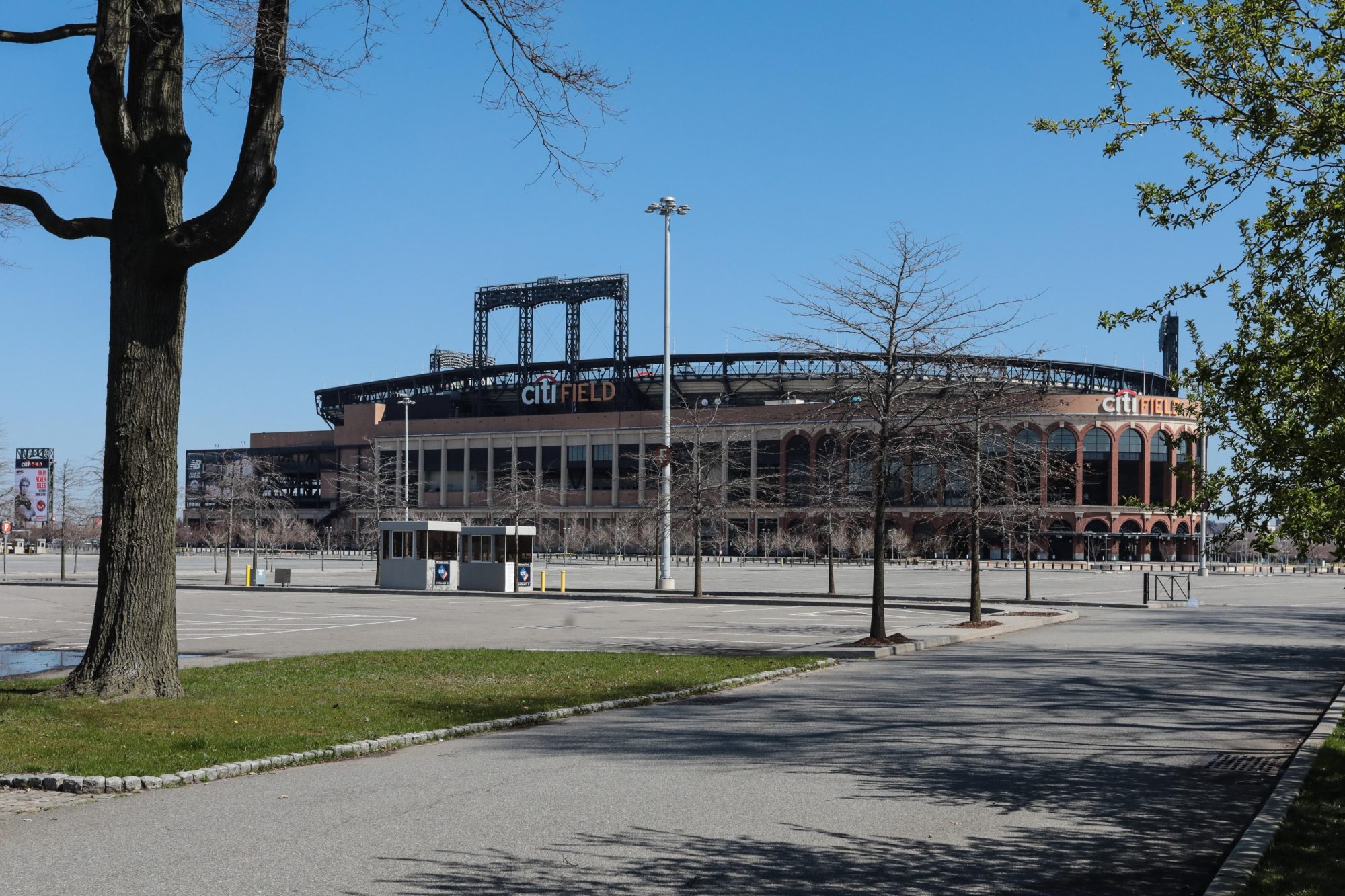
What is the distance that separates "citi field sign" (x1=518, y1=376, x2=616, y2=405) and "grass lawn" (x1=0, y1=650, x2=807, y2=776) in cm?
11100

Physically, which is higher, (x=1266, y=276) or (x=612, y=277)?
(x=612, y=277)

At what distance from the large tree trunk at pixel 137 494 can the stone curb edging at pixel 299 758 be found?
3510 millimetres

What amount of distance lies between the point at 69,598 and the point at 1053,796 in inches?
1394

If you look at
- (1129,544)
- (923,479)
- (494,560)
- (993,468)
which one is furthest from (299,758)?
(1129,544)

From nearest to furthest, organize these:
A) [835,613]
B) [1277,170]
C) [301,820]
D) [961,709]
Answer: [301,820]
[1277,170]
[961,709]
[835,613]

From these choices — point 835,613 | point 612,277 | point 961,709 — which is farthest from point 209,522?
point 961,709

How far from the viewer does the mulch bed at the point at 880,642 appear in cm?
2162

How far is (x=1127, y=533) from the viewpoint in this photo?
4373 inches

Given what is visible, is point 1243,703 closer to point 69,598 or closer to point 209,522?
point 69,598

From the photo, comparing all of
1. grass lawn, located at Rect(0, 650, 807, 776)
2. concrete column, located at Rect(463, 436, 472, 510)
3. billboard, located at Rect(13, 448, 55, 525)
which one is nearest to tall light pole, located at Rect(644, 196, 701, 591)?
grass lawn, located at Rect(0, 650, 807, 776)

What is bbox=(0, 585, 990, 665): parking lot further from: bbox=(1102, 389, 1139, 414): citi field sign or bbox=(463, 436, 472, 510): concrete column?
bbox=(463, 436, 472, 510): concrete column

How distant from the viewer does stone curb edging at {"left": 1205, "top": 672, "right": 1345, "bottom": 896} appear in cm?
677

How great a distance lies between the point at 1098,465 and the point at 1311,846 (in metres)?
113

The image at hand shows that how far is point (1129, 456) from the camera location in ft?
373
